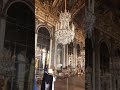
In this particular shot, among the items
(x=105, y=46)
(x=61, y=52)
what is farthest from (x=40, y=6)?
(x=105, y=46)

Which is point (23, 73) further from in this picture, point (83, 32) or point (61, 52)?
point (83, 32)

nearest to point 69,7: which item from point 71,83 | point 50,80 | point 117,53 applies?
point 71,83

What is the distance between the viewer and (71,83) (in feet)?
27.8

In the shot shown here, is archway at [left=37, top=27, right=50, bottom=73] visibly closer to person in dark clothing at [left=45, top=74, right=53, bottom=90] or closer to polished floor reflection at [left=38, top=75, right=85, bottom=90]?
person in dark clothing at [left=45, top=74, right=53, bottom=90]

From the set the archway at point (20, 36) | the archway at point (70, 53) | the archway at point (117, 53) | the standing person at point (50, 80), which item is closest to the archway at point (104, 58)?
the archway at point (117, 53)

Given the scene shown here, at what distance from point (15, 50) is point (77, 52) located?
2.93 metres

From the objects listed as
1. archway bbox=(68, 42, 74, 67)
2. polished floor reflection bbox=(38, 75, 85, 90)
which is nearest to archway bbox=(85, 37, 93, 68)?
polished floor reflection bbox=(38, 75, 85, 90)

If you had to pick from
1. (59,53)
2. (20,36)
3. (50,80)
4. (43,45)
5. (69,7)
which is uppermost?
(69,7)

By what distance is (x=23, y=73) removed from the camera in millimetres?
7117

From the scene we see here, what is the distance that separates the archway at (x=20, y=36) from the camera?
22.6 ft

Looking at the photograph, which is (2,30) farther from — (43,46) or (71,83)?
(71,83)

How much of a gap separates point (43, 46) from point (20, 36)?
2.83ft

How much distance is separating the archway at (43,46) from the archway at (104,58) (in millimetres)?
4159

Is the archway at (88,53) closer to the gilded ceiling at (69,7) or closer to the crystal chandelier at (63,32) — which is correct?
the gilded ceiling at (69,7)
